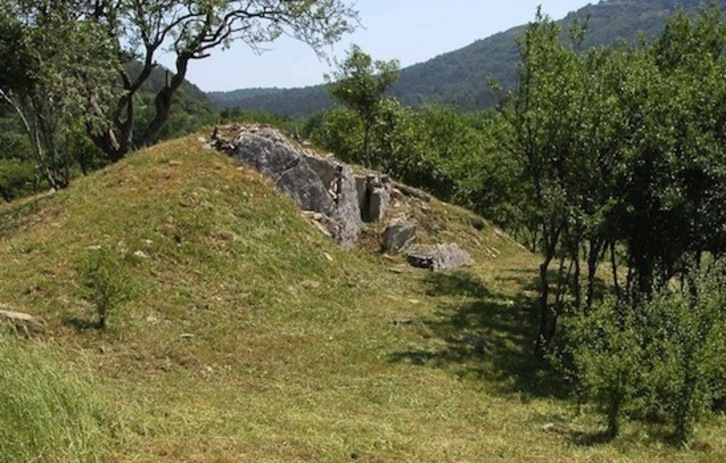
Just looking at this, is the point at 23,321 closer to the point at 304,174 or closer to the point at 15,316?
the point at 15,316

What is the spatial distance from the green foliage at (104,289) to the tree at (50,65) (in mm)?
9361

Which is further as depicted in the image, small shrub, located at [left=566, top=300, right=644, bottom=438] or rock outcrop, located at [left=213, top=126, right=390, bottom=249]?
rock outcrop, located at [left=213, top=126, right=390, bottom=249]

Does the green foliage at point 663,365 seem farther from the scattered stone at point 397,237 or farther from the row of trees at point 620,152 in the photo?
the scattered stone at point 397,237

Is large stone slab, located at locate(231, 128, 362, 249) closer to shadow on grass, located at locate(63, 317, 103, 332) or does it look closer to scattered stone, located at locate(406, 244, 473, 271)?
scattered stone, located at locate(406, 244, 473, 271)

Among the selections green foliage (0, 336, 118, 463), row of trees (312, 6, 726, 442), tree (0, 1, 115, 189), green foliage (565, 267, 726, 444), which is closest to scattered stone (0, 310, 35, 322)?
green foliage (0, 336, 118, 463)

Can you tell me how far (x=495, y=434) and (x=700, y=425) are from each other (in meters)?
3.17

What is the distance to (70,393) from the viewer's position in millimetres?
6844

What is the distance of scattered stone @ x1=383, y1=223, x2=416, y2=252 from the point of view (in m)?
23.4

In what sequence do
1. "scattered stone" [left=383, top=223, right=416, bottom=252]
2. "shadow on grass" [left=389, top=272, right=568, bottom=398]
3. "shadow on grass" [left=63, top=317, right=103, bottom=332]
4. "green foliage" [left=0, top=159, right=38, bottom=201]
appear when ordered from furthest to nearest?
"green foliage" [left=0, top=159, right=38, bottom=201] → "scattered stone" [left=383, top=223, right=416, bottom=252] → "shadow on grass" [left=389, top=272, right=568, bottom=398] → "shadow on grass" [left=63, top=317, right=103, bottom=332]

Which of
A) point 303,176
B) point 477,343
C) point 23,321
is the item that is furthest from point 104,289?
point 303,176

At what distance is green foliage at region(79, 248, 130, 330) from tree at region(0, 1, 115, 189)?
30.7ft

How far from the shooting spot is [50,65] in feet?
66.9

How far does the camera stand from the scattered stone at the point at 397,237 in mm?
23406

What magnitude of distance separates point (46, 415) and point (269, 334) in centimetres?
729
